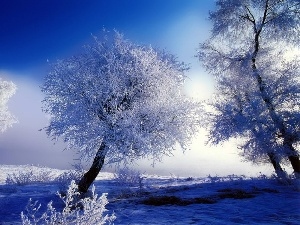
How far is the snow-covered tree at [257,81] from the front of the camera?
Result: 583 inches

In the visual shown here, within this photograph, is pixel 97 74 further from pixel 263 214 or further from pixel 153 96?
pixel 263 214

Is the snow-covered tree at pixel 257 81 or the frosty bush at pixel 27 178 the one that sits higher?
the snow-covered tree at pixel 257 81

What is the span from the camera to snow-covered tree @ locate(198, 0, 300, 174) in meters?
14.8

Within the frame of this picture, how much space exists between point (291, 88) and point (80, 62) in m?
9.36

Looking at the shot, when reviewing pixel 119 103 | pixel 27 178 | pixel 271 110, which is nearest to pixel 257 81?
pixel 271 110

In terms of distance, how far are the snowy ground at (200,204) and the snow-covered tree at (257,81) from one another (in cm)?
214

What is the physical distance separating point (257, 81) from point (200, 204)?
754cm

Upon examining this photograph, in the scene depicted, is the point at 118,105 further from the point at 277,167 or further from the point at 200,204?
the point at 277,167

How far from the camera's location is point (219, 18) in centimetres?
1769

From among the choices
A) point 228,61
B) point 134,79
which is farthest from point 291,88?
point 134,79

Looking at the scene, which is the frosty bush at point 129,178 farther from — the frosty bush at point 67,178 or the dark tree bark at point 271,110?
the dark tree bark at point 271,110

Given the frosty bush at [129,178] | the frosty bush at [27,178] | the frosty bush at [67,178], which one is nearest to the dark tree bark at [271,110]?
the frosty bush at [129,178]

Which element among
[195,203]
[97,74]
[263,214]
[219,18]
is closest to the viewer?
[263,214]

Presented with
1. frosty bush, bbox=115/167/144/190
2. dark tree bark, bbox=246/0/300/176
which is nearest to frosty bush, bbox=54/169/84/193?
frosty bush, bbox=115/167/144/190
